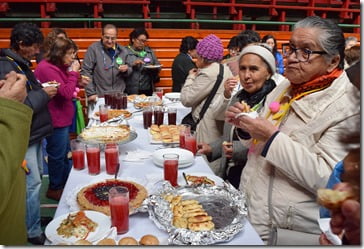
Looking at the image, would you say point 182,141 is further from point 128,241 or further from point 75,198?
point 128,241

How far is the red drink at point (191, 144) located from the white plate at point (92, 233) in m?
0.96

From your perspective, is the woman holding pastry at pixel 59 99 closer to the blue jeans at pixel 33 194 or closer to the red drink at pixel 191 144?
the blue jeans at pixel 33 194

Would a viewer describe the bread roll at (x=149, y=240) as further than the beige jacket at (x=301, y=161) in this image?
No

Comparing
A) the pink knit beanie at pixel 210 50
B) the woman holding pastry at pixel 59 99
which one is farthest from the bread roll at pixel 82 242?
the woman holding pastry at pixel 59 99

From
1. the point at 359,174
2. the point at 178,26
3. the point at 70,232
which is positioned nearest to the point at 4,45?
the point at 178,26

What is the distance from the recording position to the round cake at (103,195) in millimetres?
1553

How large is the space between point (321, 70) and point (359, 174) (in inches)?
46.2

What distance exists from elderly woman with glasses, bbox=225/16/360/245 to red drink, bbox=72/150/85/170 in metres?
0.93

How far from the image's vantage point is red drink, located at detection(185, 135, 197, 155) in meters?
2.35

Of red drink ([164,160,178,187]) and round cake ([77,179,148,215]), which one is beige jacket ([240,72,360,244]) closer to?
red drink ([164,160,178,187])

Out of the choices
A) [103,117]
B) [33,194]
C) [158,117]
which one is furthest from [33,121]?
[158,117]

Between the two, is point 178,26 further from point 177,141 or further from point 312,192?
point 312,192

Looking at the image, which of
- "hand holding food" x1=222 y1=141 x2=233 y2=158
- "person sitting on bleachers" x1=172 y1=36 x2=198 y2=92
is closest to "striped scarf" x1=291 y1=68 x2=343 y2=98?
"hand holding food" x1=222 y1=141 x2=233 y2=158

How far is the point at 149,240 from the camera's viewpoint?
4.31 feet
